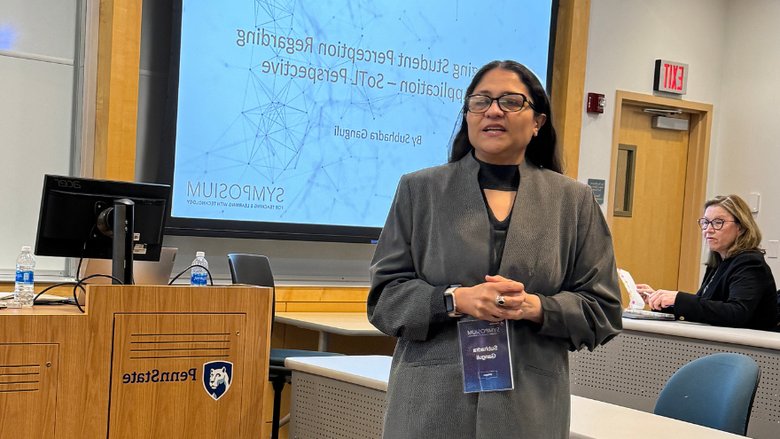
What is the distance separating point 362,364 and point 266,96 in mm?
2330

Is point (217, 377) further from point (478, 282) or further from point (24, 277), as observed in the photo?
point (478, 282)

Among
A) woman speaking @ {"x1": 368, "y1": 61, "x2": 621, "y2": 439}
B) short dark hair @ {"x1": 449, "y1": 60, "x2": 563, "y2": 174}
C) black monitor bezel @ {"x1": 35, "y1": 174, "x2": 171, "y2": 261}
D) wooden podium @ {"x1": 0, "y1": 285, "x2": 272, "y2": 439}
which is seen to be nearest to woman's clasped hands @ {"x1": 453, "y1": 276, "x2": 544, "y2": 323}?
woman speaking @ {"x1": 368, "y1": 61, "x2": 621, "y2": 439}

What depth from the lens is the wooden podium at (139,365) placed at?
7.80 feet

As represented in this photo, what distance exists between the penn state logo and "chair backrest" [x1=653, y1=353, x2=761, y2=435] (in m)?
1.42

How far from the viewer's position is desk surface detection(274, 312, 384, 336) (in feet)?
12.9

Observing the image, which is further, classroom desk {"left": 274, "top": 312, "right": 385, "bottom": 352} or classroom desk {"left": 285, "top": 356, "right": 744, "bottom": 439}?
classroom desk {"left": 274, "top": 312, "right": 385, "bottom": 352}

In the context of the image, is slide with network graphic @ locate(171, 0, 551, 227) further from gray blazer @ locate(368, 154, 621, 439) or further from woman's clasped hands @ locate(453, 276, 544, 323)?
woman's clasped hands @ locate(453, 276, 544, 323)

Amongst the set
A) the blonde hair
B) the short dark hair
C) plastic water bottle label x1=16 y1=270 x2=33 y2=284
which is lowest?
plastic water bottle label x1=16 y1=270 x2=33 y2=284

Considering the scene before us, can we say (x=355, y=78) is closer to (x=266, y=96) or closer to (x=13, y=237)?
(x=266, y=96)

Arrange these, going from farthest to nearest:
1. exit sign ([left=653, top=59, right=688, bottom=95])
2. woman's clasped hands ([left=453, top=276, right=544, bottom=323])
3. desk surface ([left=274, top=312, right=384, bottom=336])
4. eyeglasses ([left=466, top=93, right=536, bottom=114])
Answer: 1. exit sign ([left=653, top=59, right=688, bottom=95])
2. desk surface ([left=274, top=312, right=384, bottom=336])
3. eyeglasses ([left=466, top=93, right=536, bottom=114])
4. woman's clasped hands ([left=453, top=276, right=544, bottom=323])

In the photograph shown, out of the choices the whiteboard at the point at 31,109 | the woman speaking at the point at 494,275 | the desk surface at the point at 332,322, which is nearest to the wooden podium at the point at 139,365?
the desk surface at the point at 332,322

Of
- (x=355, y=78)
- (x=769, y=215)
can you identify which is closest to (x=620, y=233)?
(x=769, y=215)

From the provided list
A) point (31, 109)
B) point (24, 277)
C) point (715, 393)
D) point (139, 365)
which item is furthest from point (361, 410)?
point (31, 109)

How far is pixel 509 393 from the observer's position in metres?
1.42
